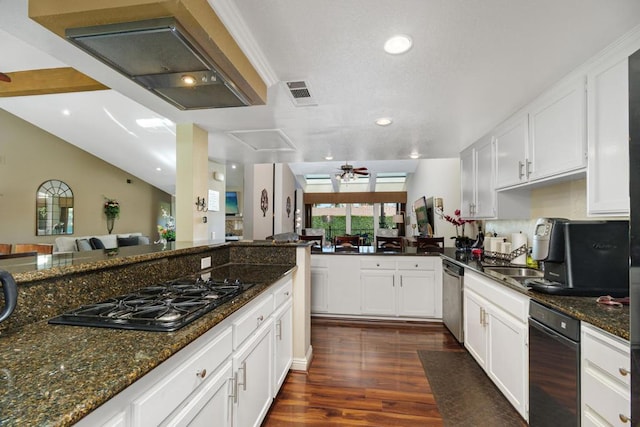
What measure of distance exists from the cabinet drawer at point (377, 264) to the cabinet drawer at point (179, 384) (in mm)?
2661

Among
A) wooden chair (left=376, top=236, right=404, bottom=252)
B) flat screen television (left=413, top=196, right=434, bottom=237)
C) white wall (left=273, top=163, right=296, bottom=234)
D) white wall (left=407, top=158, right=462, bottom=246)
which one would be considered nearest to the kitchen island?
wooden chair (left=376, top=236, right=404, bottom=252)

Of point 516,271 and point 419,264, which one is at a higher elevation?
point 516,271

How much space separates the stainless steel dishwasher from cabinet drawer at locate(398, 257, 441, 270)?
14 cm

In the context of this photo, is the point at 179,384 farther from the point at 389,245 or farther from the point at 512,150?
the point at 389,245

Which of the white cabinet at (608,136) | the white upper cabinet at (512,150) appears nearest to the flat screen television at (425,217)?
the white upper cabinet at (512,150)

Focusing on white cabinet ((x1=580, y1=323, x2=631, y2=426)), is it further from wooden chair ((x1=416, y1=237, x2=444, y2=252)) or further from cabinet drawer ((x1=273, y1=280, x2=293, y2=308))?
wooden chair ((x1=416, y1=237, x2=444, y2=252))

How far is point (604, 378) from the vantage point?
1.24 metres

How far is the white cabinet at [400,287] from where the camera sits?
3.63 m

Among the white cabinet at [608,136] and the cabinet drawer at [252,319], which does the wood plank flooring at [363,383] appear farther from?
the white cabinet at [608,136]

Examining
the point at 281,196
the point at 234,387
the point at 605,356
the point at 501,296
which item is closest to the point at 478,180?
the point at 501,296

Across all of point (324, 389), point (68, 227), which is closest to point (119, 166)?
point (68, 227)

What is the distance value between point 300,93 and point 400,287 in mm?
2601

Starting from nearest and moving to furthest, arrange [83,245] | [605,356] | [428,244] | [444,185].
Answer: [605,356] → [428,244] → [83,245] → [444,185]

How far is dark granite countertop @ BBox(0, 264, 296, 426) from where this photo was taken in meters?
0.57
